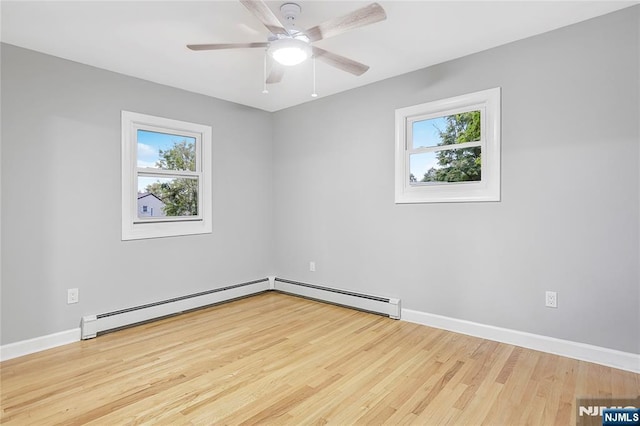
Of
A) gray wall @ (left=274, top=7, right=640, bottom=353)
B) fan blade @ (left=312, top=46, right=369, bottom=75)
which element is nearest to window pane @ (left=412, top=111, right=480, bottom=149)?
gray wall @ (left=274, top=7, right=640, bottom=353)

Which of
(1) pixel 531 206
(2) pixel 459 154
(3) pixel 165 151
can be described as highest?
(3) pixel 165 151

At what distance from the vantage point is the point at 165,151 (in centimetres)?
385

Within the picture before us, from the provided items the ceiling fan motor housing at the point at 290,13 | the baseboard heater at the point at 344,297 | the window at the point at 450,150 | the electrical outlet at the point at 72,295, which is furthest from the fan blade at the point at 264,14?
the electrical outlet at the point at 72,295

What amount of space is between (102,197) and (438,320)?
3.49 m

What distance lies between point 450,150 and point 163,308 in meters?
3.43

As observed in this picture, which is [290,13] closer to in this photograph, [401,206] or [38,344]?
[401,206]

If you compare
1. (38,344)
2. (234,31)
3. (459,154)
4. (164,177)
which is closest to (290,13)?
(234,31)

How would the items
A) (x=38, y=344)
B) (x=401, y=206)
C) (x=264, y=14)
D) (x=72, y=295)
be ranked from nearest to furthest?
(x=264, y=14) → (x=38, y=344) → (x=72, y=295) → (x=401, y=206)

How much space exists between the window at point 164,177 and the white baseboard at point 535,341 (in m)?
2.73

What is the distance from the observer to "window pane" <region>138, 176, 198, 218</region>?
368 centimetres

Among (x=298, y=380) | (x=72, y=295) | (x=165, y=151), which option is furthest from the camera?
(x=165, y=151)

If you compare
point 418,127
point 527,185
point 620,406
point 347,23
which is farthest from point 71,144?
point 620,406

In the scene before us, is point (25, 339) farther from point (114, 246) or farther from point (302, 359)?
point (302, 359)

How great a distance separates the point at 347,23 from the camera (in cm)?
205
